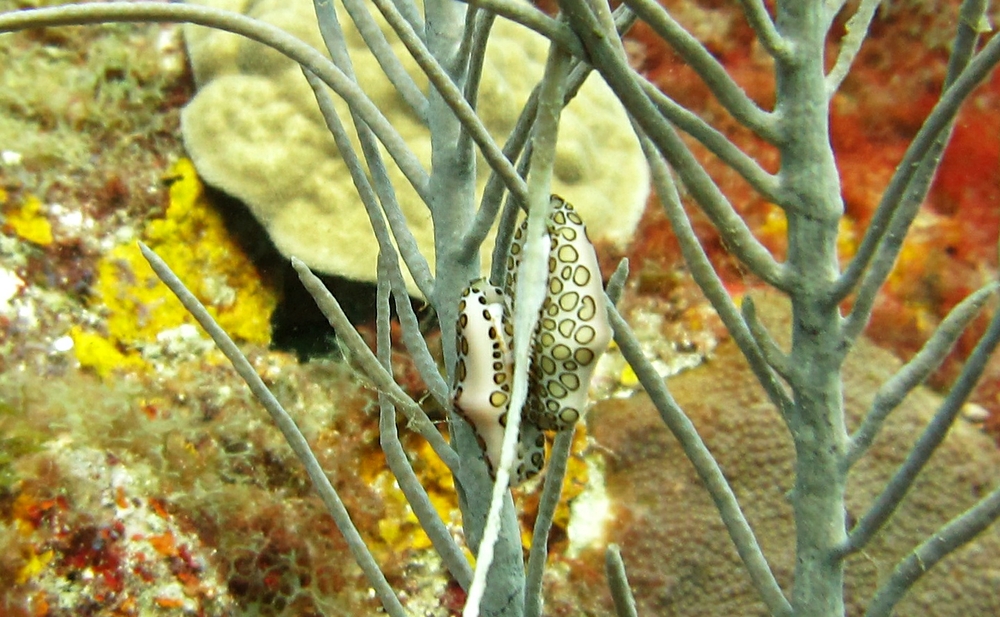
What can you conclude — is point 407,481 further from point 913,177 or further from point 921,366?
point 913,177

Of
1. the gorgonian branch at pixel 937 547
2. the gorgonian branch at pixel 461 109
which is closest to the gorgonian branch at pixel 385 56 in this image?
the gorgonian branch at pixel 461 109

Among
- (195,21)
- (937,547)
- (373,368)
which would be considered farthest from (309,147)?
(937,547)

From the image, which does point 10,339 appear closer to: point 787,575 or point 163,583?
point 163,583

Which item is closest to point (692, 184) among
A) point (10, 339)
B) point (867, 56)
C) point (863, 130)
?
point (10, 339)

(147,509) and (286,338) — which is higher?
(286,338)

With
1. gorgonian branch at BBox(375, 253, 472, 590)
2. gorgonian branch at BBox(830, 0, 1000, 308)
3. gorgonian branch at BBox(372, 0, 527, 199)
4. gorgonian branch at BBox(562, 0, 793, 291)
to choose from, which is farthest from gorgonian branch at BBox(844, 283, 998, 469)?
gorgonian branch at BBox(375, 253, 472, 590)

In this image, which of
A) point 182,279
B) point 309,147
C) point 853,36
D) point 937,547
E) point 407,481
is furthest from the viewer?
→ point 309,147
